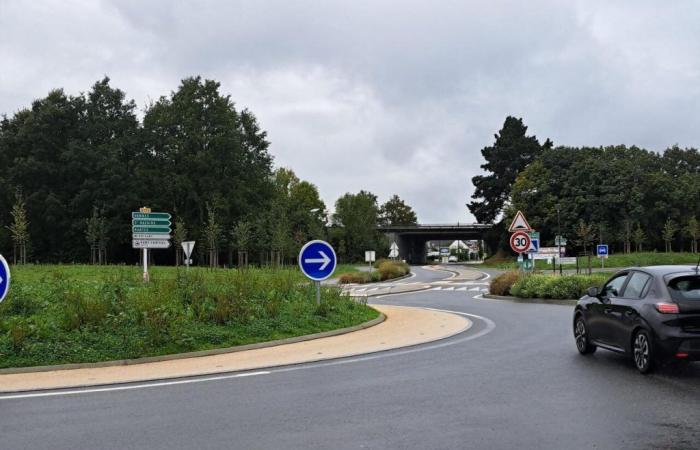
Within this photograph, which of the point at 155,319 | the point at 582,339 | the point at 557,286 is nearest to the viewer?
the point at 582,339

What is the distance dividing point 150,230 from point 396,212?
13152 cm

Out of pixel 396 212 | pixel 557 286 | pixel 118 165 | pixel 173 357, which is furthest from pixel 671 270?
pixel 396 212

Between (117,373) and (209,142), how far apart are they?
5709cm

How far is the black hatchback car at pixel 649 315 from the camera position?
821 centimetres

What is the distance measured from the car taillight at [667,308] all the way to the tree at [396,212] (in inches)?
5568

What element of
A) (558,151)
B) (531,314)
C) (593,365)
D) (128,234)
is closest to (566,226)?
(558,151)

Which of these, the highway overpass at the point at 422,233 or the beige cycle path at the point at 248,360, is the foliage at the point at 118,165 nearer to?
the highway overpass at the point at 422,233

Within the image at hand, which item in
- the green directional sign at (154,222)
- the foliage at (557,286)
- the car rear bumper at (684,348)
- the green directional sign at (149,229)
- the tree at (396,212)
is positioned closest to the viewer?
the car rear bumper at (684,348)

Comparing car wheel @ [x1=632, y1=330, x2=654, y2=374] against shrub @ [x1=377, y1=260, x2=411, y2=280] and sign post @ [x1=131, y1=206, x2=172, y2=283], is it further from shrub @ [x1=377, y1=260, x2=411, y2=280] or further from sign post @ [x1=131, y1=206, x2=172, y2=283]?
shrub @ [x1=377, y1=260, x2=411, y2=280]

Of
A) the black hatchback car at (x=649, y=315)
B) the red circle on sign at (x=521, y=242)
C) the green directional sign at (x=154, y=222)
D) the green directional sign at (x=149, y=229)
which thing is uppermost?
the green directional sign at (x=154, y=222)

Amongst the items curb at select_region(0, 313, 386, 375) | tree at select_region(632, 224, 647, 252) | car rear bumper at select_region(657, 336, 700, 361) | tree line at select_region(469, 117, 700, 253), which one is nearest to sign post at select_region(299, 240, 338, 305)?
curb at select_region(0, 313, 386, 375)

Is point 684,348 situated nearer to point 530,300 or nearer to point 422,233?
point 530,300

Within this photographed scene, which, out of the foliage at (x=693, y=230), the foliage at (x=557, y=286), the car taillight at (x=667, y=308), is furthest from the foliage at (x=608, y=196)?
the car taillight at (x=667, y=308)

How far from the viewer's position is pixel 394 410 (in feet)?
21.9
